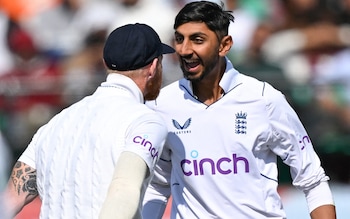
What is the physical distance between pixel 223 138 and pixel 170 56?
4836mm

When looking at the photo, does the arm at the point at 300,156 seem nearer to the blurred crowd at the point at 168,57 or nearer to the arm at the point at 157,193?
the arm at the point at 157,193

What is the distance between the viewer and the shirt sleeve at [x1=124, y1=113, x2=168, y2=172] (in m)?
3.39

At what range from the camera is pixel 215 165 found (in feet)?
14.3

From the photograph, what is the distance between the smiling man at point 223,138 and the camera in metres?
4.34

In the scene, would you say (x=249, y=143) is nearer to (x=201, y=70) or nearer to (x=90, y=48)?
(x=201, y=70)

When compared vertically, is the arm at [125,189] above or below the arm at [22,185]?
below

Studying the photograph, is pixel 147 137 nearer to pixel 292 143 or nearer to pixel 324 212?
pixel 292 143

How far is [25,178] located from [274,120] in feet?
4.07

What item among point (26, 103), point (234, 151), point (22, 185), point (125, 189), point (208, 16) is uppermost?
point (26, 103)

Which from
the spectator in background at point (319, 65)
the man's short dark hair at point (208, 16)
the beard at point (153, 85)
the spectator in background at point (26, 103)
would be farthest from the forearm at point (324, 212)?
the spectator in background at point (26, 103)

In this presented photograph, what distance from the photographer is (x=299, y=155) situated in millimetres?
4453

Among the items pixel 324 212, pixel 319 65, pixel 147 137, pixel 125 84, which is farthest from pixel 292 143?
pixel 319 65

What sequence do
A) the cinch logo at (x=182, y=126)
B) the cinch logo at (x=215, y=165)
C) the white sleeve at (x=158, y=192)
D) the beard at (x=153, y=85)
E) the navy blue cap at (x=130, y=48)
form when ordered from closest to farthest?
the navy blue cap at (x=130, y=48)
the beard at (x=153, y=85)
the cinch logo at (x=215, y=165)
the cinch logo at (x=182, y=126)
the white sleeve at (x=158, y=192)

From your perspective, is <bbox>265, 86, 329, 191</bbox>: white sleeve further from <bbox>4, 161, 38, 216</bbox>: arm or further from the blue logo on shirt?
<bbox>4, 161, 38, 216</bbox>: arm
